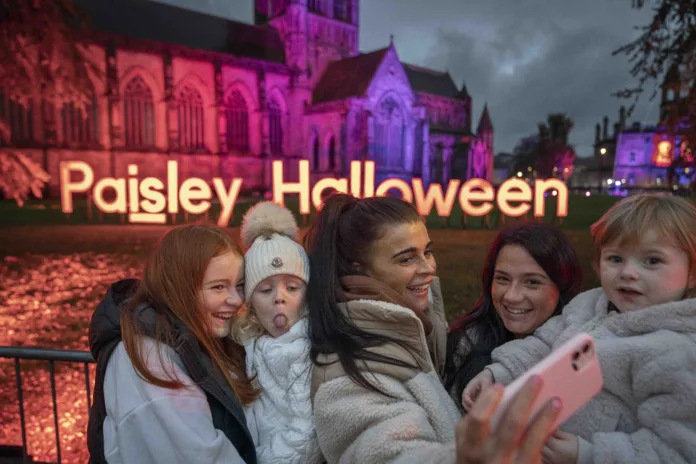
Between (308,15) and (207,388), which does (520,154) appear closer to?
(308,15)

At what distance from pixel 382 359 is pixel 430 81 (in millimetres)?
62436

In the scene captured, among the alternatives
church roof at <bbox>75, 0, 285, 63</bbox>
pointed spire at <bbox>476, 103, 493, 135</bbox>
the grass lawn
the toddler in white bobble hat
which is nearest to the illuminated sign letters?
the grass lawn

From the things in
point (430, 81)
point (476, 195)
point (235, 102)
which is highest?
point (430, 81)

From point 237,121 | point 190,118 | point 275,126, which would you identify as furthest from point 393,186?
point 275,126

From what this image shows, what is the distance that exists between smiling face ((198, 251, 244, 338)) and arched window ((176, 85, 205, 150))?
33417 millimetres

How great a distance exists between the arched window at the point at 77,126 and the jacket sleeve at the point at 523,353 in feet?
105

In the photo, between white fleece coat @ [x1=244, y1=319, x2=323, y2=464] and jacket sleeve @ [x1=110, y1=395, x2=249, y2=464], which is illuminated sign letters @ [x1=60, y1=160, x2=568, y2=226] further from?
jacket sleeve @ [x1=110, y1=395, x2=249, y2=464]

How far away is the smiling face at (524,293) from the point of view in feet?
7.05

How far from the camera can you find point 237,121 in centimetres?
3578

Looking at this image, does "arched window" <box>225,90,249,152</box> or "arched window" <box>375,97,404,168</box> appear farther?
"arched window" <box>375,97,404,168</box>

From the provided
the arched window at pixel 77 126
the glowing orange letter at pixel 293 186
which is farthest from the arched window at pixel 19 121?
the glowing orange letter at pixel 293 186

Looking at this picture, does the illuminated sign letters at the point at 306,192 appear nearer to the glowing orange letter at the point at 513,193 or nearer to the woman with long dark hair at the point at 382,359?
the glowing orange letter at the point at 513,193

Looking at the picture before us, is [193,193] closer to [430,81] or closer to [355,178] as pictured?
[355,178]

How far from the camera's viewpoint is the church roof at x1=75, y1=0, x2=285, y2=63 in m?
33.1
